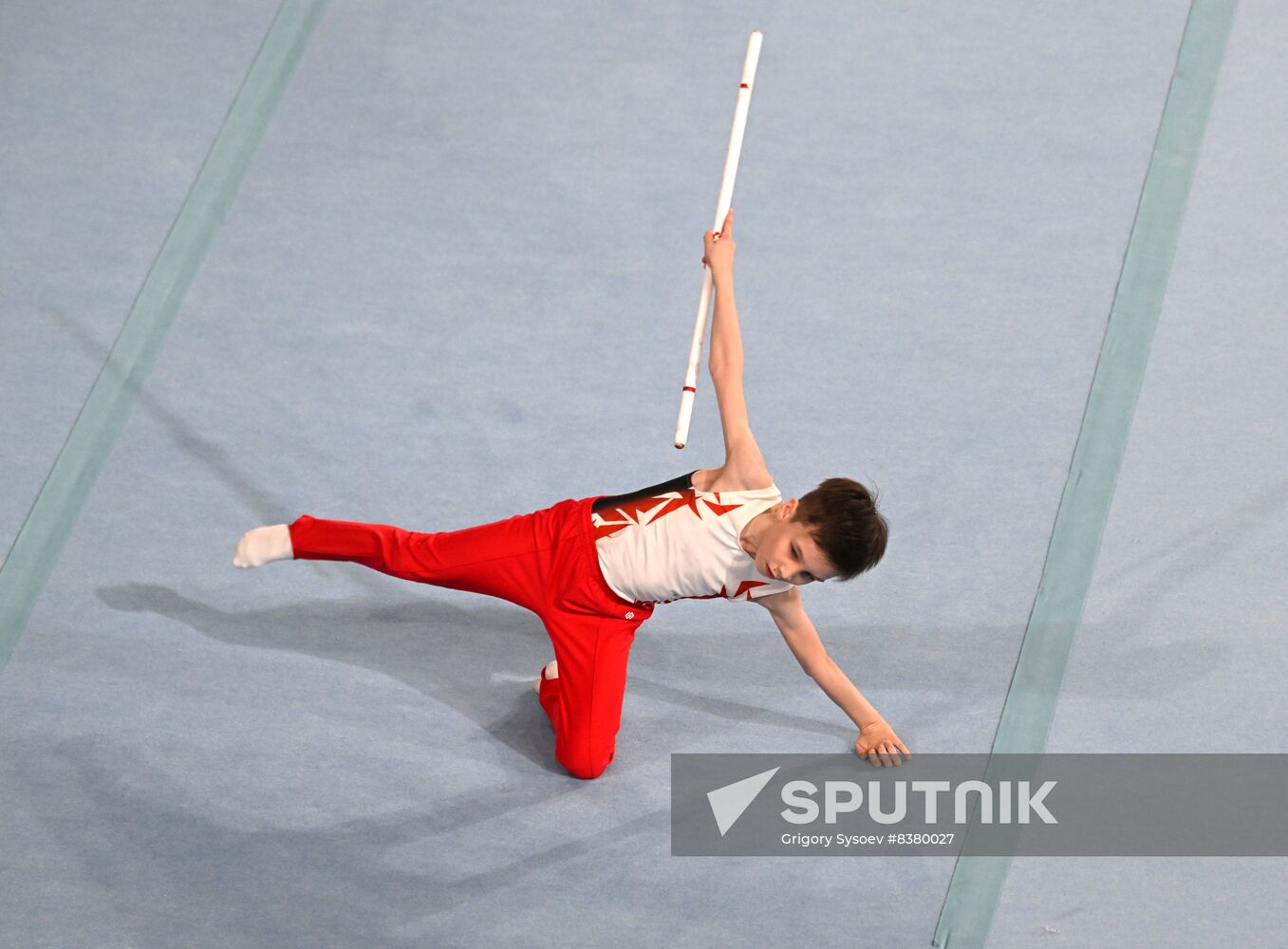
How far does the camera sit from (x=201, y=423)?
9.59 feet

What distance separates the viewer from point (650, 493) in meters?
2.39

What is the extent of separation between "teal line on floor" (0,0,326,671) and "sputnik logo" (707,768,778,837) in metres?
1.28

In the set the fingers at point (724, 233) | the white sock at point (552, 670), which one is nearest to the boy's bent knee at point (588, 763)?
the white sock at point (552, 670)

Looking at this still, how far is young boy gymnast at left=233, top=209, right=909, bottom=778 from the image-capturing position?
2.30 m

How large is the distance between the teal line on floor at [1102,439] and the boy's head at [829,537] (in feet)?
1.89

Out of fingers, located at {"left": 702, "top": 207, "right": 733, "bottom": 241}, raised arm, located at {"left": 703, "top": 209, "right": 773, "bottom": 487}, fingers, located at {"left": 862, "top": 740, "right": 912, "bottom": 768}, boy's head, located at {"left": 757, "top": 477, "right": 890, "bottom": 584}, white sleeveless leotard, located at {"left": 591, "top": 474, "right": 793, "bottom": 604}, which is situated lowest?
fingers, located at {"left": 862, "top": 740, "right": 912, "bottom": 768}

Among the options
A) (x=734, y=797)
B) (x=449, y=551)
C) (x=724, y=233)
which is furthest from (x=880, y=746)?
(x=724, y=233)

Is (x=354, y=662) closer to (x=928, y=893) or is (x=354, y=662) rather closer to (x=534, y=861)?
(x=534, y=861)

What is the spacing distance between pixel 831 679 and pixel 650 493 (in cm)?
43

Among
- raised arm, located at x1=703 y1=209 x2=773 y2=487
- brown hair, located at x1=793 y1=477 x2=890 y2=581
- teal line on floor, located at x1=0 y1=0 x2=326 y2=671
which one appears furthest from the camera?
teal line on floor, located at x1=0 y1=0 x2=326 y2=671

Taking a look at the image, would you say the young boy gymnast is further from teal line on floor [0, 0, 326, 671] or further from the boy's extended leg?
teal line on floor [0, 0, 326, 671]

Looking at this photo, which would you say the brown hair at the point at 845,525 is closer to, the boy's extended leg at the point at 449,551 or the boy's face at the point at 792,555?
the boy's face at the point at 792,555

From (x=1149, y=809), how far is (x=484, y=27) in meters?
2.46

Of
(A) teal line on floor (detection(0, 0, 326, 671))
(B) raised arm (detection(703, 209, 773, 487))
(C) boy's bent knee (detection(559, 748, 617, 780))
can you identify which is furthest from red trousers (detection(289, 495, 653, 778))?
(A) teal line on floor (detection(0, 0, 326, 671))
